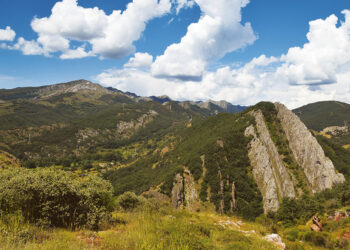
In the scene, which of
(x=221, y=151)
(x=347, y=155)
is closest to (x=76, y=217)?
(x=221, y=151)

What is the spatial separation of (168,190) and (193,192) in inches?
513

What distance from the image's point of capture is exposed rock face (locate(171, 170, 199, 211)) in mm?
85562

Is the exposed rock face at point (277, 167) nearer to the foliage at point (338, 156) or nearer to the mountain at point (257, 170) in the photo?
the mountain at point (257, 170)

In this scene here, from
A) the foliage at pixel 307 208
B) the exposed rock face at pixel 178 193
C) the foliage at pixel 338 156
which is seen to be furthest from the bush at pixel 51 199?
the foliage at pixel 338 156

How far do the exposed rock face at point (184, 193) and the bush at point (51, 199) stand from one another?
7976 cm

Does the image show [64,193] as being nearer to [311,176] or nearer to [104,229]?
[104,229]

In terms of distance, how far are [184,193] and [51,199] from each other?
291ft

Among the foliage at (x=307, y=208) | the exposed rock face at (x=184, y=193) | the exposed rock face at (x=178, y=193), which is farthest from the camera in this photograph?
the exposed rock face at (x=178, y=193)

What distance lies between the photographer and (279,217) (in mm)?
63000

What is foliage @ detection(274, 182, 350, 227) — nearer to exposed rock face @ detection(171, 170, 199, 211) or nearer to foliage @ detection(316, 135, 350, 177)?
exposed rock face @ detection(171, 170, 199, 211)

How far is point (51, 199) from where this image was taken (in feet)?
29.0

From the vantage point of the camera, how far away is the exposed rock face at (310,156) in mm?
87375

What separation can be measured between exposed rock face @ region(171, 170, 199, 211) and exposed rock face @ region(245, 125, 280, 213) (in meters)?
31.1

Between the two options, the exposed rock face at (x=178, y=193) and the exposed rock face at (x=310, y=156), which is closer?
the exposed rock face at (x=310, y=156)
